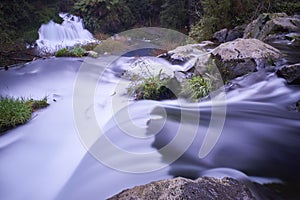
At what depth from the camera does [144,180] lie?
2398mm

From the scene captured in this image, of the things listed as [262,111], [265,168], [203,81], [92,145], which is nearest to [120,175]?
[92,145]

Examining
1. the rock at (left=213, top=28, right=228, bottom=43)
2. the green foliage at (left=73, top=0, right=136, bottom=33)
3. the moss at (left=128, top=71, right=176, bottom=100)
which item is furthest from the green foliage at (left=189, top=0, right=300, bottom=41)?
the green foliage at (left=73, top=0, right=136, bottom=33)

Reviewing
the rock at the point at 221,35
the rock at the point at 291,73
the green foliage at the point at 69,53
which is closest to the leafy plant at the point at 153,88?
the rock at the point at 291,73

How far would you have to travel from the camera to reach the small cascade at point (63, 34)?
13.1 metres

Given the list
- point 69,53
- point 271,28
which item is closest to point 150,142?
point 271,28

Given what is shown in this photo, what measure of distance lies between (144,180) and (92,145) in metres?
1.41

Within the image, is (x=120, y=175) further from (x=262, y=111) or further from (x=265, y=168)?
(x=262, y=111)

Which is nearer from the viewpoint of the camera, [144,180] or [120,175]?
[144,180]

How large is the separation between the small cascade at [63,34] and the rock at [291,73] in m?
10.0

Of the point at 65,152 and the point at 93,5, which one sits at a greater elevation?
the point at 93,5

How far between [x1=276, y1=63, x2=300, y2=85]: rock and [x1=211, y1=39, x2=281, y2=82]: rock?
2.04 feet

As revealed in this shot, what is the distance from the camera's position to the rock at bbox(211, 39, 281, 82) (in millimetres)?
5383

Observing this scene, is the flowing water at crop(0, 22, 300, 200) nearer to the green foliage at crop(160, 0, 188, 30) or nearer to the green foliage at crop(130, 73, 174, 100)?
the green foliage at crop(130, 73, 174, 100)

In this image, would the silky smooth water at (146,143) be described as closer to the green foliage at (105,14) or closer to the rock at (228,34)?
the rock at (228,34)
